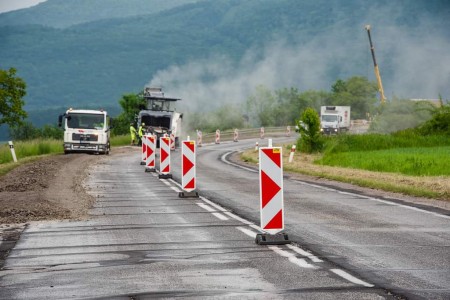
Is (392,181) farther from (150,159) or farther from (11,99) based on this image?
(11,99)

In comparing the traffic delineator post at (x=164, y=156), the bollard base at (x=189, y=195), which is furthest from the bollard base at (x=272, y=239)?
the traffic delineator post at (x=164, y=156)

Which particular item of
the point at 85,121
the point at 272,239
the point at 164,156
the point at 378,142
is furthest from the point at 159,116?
the point at 272,239

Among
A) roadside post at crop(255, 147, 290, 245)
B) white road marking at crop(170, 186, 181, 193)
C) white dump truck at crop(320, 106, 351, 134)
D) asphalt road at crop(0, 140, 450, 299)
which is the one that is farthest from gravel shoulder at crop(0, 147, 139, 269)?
white dump truck at crop(320, 106, 351, 134)

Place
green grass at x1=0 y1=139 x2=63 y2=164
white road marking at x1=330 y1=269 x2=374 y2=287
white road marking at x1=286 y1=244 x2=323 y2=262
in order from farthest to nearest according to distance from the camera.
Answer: green grass at x1=0 y1=139 x2=63 y2=164
white road marking at x1=286 y1=244 x2=323 y2=262
white road marking at x1=330 y1=269 x2=374 y2=287

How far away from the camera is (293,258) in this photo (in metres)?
10.1

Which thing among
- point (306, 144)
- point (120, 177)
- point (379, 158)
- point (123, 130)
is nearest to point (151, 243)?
point (120, 177)

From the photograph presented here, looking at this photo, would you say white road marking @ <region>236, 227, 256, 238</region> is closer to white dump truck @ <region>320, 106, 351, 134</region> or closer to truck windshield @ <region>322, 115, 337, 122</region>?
white dump truck @ <region>320, 106, 351, 134</region>

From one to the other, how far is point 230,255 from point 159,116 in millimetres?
50675

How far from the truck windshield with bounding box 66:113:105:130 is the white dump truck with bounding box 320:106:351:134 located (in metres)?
38.2

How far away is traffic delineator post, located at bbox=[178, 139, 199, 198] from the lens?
20.4 metres

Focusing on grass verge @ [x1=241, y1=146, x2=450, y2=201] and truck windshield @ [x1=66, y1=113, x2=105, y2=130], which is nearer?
grass verge @ [x1=241, y1=146, x2=450, y2=201]

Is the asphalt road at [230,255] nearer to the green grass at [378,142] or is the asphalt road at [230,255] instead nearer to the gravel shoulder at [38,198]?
the gravel shoulder at [38,198]

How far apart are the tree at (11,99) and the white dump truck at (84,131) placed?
2213cm

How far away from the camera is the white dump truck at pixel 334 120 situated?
84.5m
